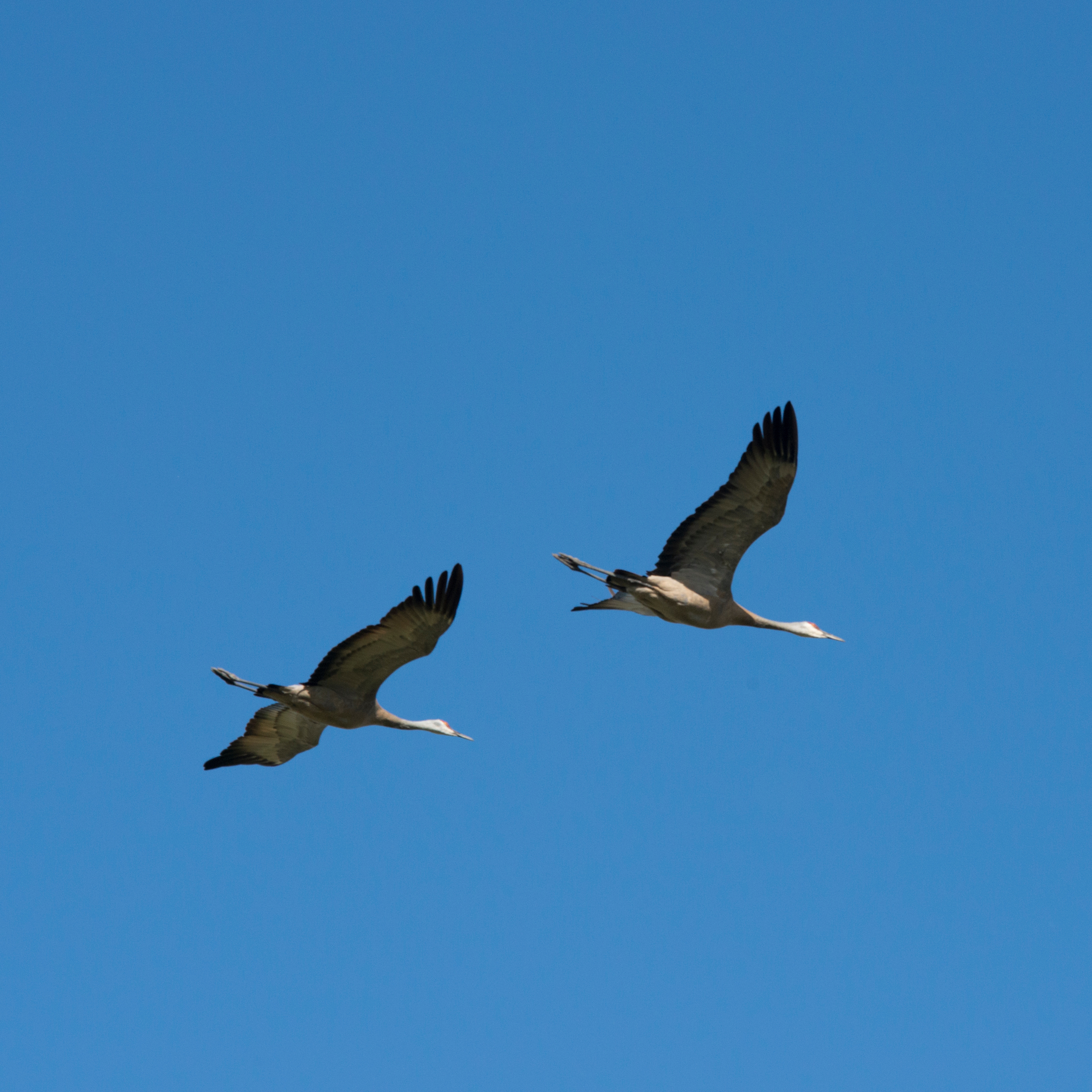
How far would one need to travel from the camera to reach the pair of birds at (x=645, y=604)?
2222 cm

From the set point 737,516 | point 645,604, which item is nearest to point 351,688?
point 645,604

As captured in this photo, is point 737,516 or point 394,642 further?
point 737,516

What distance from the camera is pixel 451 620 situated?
22.0 meters

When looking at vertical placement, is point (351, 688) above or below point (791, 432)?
below

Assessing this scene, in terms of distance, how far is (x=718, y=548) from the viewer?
79.3 ft

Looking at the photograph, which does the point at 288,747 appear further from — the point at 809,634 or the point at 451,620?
the point at 809,634

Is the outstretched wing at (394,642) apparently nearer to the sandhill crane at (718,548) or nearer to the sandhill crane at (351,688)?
the sandhill crane at (351,688)

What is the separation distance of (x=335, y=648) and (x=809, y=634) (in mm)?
7114

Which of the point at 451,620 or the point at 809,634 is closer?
the point at 451,620

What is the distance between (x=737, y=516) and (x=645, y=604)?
1.83 m

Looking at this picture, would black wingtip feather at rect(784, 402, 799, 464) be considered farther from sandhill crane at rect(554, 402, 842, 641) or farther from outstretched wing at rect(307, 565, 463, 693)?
outstretched wing at rect(307, 565, 463, 693)

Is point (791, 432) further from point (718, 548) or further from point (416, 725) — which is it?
point (416, 725)

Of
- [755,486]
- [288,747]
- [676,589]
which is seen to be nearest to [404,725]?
[288,747]

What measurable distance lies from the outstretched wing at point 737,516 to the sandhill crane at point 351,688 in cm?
385
